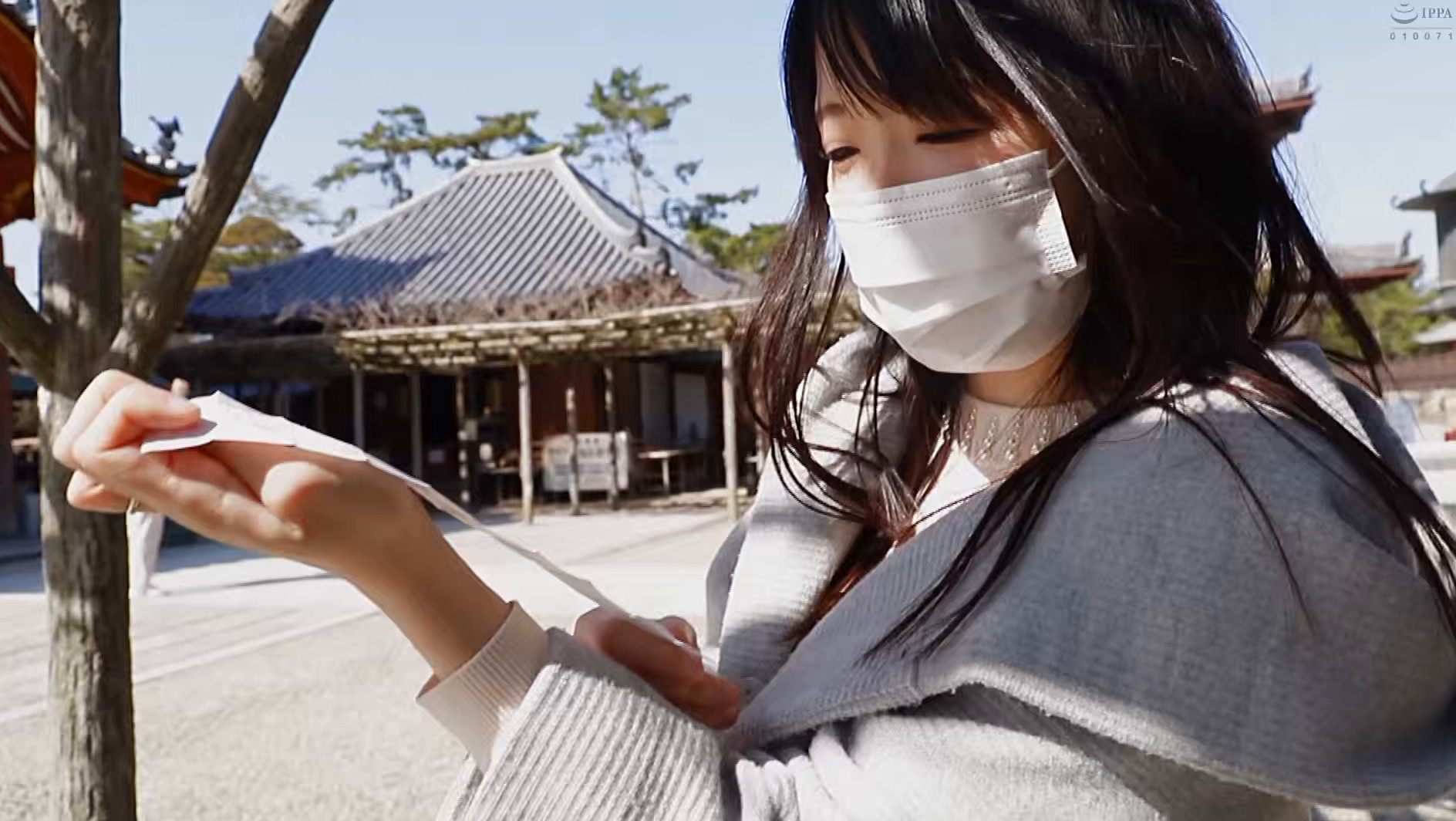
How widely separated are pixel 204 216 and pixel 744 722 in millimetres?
A: 1174

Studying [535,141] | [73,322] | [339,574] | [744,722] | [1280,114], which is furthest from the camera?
[535,141]

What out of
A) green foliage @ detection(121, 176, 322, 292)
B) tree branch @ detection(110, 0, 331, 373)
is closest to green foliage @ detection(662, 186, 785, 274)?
green foliage @ detection(121, 176, 322, 292)

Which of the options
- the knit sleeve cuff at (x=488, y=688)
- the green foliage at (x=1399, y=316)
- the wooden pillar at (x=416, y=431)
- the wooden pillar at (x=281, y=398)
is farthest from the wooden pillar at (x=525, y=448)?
the green foliage at (x=1399, y=316)

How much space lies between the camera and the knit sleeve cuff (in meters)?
0.68

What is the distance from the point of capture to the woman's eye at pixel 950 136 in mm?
888

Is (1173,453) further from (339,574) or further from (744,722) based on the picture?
(339,574)

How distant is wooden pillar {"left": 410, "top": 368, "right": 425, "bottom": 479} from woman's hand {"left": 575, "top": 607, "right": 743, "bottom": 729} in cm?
1329

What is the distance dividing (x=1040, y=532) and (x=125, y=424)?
1.88 feet

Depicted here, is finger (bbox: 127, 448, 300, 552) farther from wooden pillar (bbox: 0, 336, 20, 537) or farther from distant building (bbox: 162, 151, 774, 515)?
wooden pillar (bbox: 0, 336, 20, 537)

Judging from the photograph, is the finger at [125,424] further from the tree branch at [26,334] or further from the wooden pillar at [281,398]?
the wooden pillar at [281,398]

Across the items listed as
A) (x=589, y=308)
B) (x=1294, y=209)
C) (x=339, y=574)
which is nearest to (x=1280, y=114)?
(x=1294, y=209)

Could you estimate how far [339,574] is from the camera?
62 centimetres

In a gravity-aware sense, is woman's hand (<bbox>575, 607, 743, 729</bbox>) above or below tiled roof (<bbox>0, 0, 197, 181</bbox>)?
below

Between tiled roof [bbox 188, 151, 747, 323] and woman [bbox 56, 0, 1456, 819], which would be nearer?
woman [bbox 56, 0, 1456, 819]
